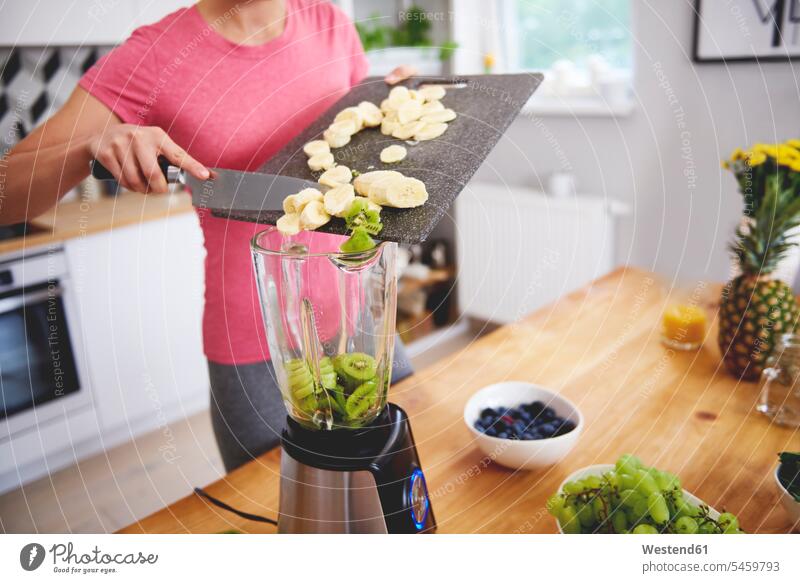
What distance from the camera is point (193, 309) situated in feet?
6.26

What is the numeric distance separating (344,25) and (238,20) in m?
0.18

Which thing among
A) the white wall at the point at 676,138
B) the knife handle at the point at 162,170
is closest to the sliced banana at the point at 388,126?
the knife handle at the point at 162,170

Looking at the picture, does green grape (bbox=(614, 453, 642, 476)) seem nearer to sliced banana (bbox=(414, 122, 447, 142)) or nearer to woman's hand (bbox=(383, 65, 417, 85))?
sliced banana (bbox=(414, 122, 447, 142))

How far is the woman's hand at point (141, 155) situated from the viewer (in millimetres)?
629

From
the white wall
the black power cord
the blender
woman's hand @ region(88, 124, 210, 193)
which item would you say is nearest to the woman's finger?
woman's hand @ region(88, 124, 210, 193)

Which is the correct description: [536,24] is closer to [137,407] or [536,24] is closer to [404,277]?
[404,277]

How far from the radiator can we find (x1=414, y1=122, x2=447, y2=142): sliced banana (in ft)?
4.36

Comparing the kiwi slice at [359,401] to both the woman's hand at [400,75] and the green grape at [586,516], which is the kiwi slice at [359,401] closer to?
the green grape at [586,516]

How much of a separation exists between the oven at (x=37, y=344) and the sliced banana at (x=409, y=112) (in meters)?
1.23

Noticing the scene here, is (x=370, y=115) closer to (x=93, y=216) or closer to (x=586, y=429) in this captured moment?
(x=586, y=429)

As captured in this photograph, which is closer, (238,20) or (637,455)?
(637,455)

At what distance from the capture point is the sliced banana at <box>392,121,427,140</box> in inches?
27.0
